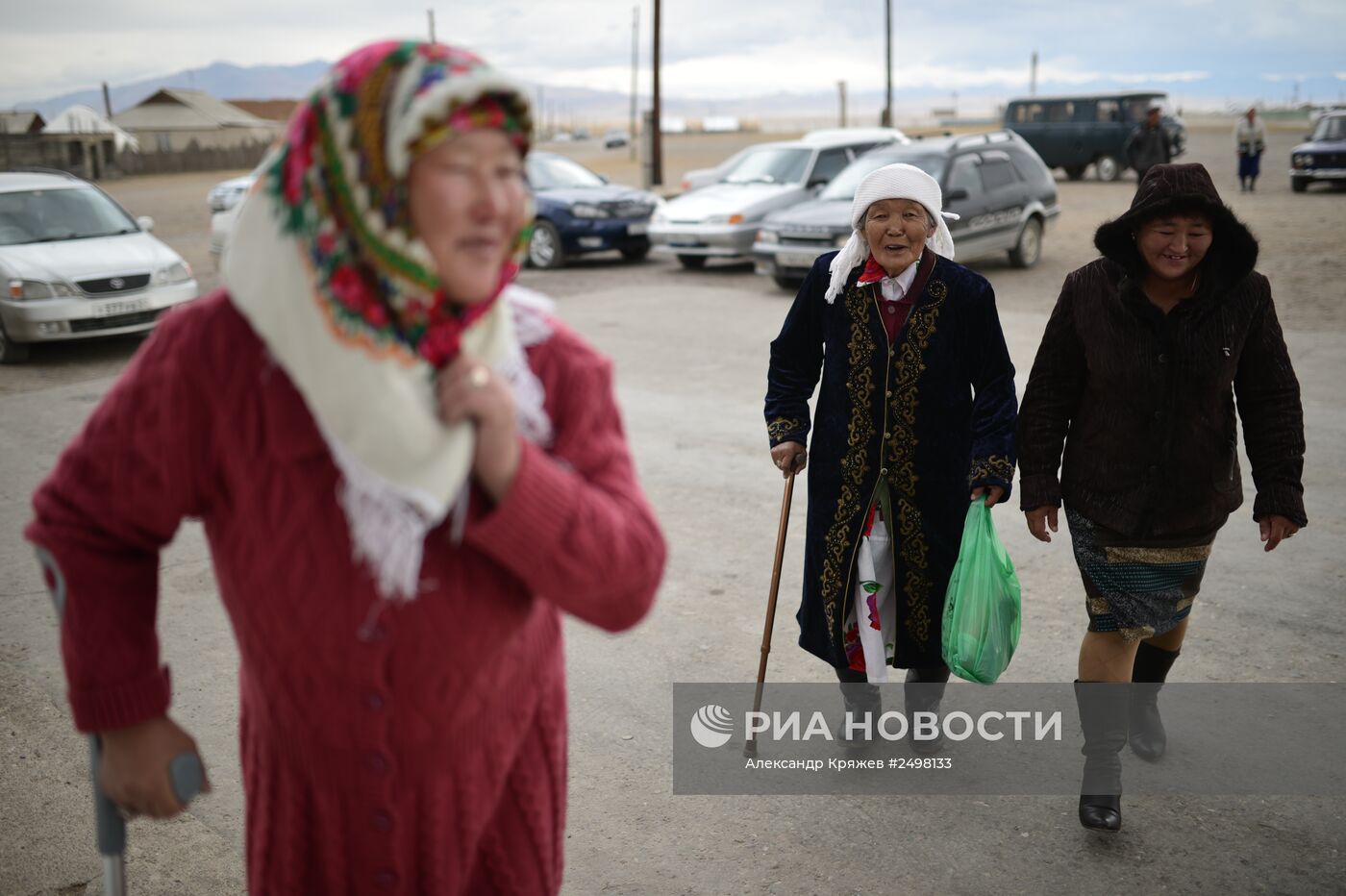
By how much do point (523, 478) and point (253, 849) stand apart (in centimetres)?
83

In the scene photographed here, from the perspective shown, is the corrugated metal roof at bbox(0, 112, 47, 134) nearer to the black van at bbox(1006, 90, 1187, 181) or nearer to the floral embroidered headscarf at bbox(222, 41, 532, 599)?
the black van at bbox(1006, 90, 1187, 181)

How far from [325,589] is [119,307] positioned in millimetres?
10927

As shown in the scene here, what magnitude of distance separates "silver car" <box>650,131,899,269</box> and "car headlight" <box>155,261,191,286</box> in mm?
6642

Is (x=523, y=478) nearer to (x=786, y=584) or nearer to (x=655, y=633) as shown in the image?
(x=655, y=633)

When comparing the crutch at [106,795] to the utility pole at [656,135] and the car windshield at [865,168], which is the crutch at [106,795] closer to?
the car windshield at [865,168]


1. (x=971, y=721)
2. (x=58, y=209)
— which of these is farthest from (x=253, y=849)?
(x=58, y=209)

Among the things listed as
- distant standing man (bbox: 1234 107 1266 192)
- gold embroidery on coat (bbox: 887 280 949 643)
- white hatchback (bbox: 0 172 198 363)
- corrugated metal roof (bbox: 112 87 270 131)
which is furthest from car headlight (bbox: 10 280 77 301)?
corrugated metal roof (bbox: 112 87 270 131)

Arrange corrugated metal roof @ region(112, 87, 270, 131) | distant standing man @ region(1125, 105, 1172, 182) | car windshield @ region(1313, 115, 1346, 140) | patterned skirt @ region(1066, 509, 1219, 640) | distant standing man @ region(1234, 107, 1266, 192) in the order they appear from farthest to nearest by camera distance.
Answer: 1. corrugated metal roof @ region(112, 87, 270, 131)
2. car windshield @ region(1313, 115, 1346, 140)
3. distant standing man @ region(1125, 105, 1172, 182)
4. distant standing man @ region(1234, 107, 1266, 192)
5. patterned skirt @ region(1066, 509, 1219, 640)

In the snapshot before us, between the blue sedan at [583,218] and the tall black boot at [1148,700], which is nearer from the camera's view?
the tall black boot at [1148,700]

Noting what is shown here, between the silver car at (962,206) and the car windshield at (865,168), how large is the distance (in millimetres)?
12

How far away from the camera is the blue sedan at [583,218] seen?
16.7m

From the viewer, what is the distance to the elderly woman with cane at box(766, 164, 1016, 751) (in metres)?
3.68

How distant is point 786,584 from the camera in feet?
18.1

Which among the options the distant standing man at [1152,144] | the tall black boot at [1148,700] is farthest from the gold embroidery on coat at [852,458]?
the distant standing man at [1152,144]
